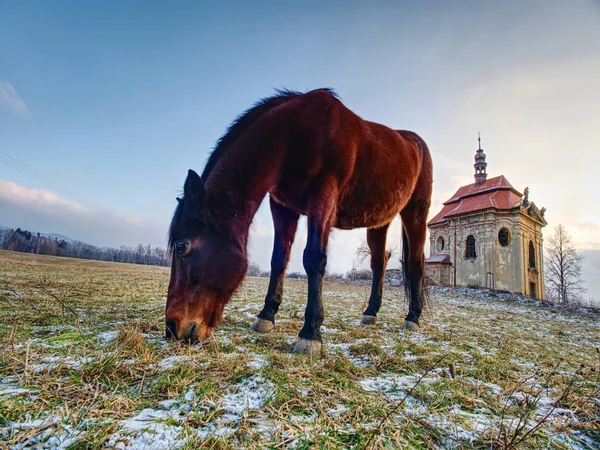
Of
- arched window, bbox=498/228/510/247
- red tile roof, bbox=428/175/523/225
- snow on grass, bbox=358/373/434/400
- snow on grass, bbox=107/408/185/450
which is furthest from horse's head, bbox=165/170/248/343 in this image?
arched window, bbox=498/228/510/247

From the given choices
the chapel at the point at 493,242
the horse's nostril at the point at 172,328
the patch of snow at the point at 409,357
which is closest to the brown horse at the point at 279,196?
the horse's nostril at the point at 172,328

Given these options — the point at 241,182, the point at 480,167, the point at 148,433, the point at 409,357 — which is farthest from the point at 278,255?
the point at 480,167

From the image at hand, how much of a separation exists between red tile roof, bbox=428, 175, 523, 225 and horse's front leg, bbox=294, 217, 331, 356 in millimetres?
29591

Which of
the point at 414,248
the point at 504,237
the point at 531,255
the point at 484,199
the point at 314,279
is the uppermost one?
the point at 484,199

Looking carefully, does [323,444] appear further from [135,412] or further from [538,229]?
[538,229]

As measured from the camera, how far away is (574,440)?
1277 mm

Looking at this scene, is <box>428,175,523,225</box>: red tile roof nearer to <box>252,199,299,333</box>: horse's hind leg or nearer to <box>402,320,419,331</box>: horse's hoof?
<box>402,320,419,331</box>: horse's hoof

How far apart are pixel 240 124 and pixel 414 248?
329 cm

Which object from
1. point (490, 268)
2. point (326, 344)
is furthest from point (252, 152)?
point (490, 268)

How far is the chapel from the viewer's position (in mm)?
25203

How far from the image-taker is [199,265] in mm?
2422

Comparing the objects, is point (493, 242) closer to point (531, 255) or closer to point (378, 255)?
point (531, 255)

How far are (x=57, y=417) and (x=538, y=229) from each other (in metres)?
38.2

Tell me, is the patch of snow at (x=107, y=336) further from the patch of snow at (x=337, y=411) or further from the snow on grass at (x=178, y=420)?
the patch of snow at (x=337, y=411)
